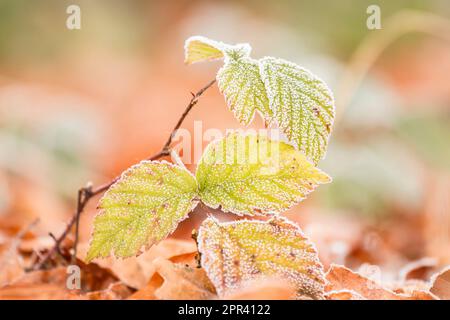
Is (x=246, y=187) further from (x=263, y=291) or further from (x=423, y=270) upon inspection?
(x=423, y=270)

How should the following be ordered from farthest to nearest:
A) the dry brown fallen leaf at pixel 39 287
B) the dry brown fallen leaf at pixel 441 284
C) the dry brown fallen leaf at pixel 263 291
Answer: the dry brown fallen leaf at pixel 39 287
the dry brown fallen leaf at pixel 441 284
the dry brown fallen leaf at pixel 263 291

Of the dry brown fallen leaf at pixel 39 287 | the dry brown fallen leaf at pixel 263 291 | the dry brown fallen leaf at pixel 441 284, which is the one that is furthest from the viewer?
the dry brown fallen leaf at pixel 39 287

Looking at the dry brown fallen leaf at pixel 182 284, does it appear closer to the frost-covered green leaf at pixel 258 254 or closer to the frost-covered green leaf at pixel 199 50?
the frost-covered green leaf at pixel 258 254

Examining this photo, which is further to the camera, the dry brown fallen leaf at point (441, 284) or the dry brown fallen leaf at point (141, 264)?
the dry brown fallen leaf at point (141, 264)

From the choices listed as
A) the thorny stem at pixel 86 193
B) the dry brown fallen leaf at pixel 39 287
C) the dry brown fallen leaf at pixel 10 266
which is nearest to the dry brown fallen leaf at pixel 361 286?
the thorny stem at pixel 86 193

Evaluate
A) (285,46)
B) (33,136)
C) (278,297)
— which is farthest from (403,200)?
(285,46)

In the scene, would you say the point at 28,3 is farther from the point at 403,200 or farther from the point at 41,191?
the point at 403,200

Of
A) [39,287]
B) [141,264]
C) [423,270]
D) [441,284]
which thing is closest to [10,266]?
[39,287]

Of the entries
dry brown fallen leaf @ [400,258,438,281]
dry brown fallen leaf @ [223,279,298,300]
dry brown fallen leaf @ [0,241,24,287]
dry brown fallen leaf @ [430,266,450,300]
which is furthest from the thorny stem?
dry brown fallen leaf @ [400,258,438,281]

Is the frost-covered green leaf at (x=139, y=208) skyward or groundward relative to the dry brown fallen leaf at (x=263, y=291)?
skyward

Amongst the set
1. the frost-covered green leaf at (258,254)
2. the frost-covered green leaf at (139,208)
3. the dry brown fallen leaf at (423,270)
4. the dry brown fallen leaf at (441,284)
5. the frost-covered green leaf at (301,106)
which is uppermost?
the frost-covered green leaf at (301,106)
